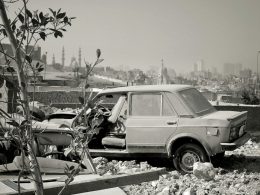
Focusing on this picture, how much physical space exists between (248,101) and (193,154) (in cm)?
2122

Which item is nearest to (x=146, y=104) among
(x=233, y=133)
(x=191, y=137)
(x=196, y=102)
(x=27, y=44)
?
(x=196, y=102)

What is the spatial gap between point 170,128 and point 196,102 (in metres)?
0.87

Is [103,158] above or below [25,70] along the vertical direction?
below

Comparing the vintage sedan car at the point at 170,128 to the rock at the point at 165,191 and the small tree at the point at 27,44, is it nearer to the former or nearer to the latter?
the rock at the point at 165,191

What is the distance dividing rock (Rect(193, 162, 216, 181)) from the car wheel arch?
432 mm

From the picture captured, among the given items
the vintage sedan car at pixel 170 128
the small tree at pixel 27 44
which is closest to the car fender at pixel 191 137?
the vintage sedan car at pixel 170 128

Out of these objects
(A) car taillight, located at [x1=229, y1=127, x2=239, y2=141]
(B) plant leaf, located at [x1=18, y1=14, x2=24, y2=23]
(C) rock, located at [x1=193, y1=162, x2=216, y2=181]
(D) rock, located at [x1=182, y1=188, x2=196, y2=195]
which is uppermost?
(B) plant leaf, located at [x1=18, y1=14, x2=24, y2=23]

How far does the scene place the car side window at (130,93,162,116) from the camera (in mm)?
8258

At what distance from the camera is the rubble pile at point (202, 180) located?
21.4 feet

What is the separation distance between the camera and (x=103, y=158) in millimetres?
8430

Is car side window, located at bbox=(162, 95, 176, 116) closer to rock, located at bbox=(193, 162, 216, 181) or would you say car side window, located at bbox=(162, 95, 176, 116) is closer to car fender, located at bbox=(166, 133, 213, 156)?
car fender, located at bbox=(166, 133, 213, 156)

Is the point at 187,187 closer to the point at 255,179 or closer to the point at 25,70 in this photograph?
the point at 255,179

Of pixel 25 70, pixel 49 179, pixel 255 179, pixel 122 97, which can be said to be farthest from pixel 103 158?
pixel 25 70

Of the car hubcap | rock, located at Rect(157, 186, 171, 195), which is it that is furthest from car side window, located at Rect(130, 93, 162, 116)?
rock, located at Rect(157, 186, 171, 195)
